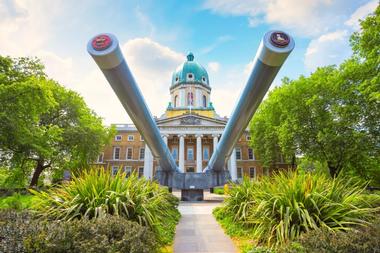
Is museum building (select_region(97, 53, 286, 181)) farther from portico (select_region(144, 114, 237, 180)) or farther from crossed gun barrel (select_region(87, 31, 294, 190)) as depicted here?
crossed gun barrel (select_region(87, 31, 294, 190))

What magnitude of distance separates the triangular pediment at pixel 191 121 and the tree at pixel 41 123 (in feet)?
39.6

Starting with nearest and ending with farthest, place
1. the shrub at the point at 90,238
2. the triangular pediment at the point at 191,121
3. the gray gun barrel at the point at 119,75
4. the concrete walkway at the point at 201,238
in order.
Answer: the shrub at the point at 90,238
the gray gun barrel at the point at 119,75
the concrete walkway at the point at 201,238
the triangular pediment at the point at 191,121

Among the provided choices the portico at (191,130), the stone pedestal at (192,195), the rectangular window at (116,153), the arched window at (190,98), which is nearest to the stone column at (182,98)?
the arched window at (190,98)

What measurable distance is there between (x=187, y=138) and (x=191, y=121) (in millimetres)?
4524

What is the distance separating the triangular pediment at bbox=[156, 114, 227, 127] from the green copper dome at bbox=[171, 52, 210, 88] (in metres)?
11.0

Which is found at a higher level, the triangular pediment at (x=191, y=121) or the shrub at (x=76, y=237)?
the triangular pediment at (x=191, y=121)

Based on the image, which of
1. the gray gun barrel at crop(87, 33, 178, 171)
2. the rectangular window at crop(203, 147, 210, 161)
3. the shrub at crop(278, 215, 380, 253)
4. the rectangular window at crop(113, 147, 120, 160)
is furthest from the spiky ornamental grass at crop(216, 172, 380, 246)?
the rectangular window at crop(113, 147, 120, 160)

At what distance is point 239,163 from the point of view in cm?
4294

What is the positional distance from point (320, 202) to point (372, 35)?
1141 cm

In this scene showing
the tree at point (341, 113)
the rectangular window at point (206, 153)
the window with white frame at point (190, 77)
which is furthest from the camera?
the window with white frame at point (190, 77)

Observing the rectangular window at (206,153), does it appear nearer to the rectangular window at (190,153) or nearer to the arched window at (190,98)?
the rectangular window at (190,153)

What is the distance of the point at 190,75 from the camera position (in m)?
49.7

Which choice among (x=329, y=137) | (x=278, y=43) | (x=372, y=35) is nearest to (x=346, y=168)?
(x=329, y=137)

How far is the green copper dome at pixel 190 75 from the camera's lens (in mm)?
49062
